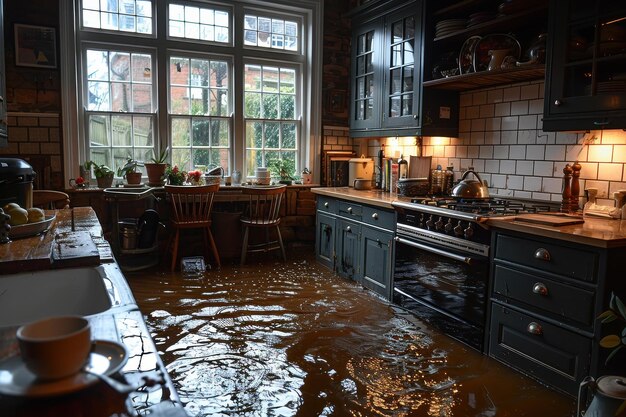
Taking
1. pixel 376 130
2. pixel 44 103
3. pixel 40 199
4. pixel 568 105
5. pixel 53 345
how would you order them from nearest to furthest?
pixel 53 345 → pixel 568 105 → pixel 40 199 → pixel 44 103 → pixel 376 130

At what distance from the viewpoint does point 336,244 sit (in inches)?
183

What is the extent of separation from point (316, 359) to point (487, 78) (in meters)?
2.26

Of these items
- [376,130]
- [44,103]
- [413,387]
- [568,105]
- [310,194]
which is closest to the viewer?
[413,387]

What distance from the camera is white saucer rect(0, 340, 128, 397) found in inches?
26.7

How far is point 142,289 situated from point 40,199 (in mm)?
1079

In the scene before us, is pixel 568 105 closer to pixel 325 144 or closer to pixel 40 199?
pixel 325 144

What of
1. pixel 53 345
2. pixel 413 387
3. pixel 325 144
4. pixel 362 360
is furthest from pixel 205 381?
pixel 325 144

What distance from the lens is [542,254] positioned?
2449 millimetres

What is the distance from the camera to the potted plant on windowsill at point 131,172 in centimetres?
469

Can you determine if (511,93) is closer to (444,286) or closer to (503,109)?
(503,109)

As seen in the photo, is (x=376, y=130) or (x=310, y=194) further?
(x=310, y=194)

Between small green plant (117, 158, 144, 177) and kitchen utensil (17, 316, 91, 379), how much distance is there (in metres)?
4.21

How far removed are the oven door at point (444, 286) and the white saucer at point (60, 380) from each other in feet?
7.88

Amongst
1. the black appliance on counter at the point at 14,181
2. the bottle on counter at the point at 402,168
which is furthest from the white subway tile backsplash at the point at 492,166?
the black appliance on counter at the point at 14,181
